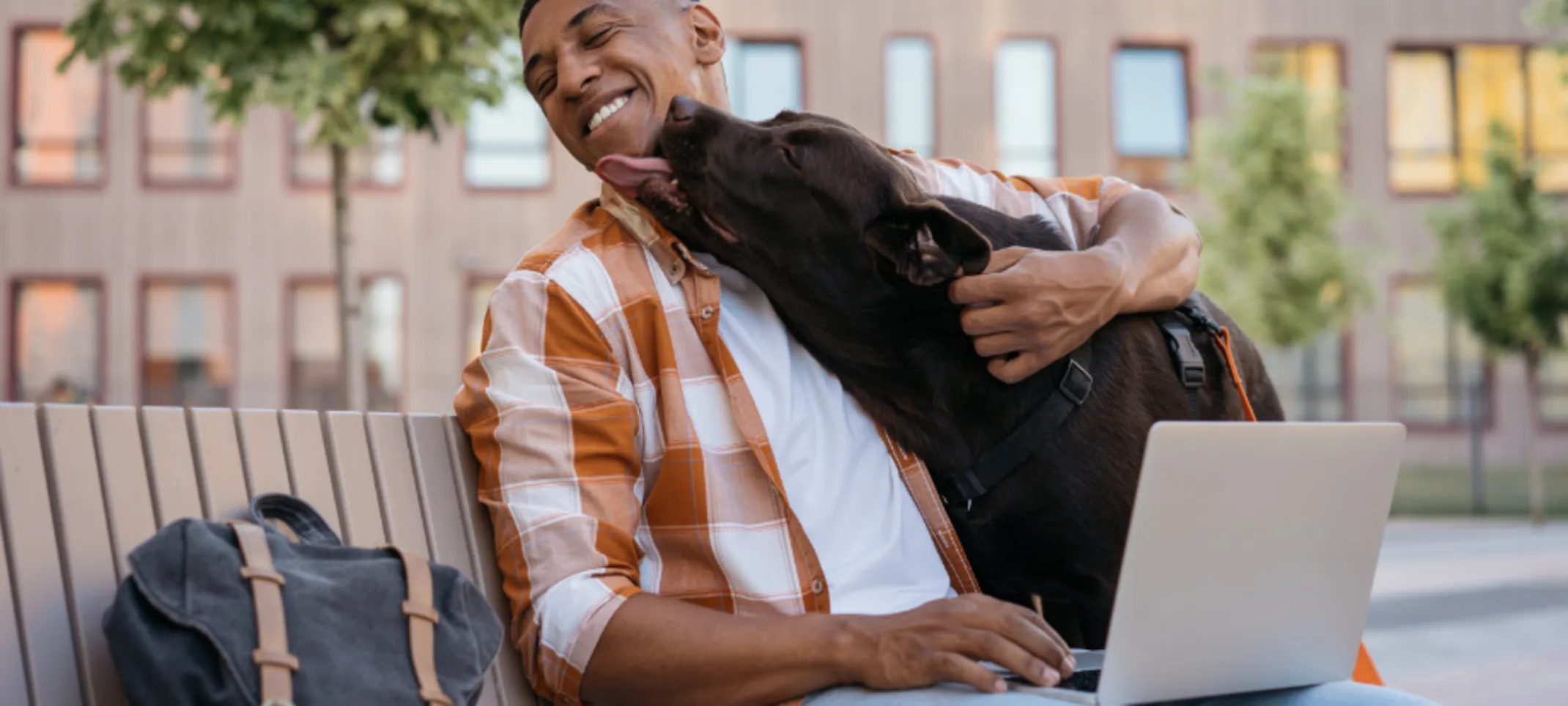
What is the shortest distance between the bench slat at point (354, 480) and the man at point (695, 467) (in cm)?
17

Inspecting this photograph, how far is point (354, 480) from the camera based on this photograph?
93.4 inches

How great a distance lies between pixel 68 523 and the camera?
189cm

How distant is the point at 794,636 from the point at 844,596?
237 millimetres

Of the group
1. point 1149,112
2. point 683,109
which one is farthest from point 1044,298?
point 1149,112

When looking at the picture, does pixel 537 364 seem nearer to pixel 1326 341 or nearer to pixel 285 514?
pixel 285 514

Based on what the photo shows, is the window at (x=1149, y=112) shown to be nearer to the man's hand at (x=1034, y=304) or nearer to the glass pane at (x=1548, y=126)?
the glass pane at (x=1548, y=126)

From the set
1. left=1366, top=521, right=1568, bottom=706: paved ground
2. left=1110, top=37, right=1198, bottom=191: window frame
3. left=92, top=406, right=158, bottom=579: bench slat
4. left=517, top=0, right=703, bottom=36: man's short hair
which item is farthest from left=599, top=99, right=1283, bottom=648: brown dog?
left=1110, top=37, right=1198, bottom=191: window frame

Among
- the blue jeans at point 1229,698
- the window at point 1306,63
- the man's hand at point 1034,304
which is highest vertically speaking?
the window at point 1306,63

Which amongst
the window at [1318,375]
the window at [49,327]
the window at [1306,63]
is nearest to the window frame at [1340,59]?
the window at [1306,63]

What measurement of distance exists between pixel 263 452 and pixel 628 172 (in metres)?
0.81

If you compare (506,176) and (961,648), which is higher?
(506,176)

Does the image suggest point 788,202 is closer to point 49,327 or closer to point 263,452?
Result: point 263,452

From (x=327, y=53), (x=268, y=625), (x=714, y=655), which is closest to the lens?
(x=268, y=625)

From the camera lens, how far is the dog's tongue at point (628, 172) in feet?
8.73
